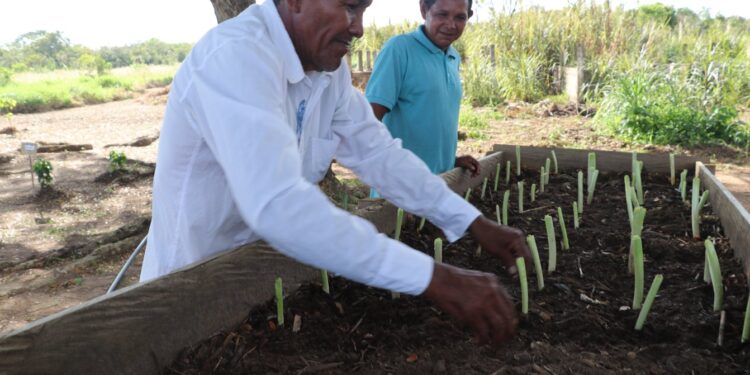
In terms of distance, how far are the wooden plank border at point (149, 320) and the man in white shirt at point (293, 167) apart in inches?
4.2

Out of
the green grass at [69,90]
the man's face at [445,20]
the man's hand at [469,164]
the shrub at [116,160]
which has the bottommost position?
the shrub at [116,160]

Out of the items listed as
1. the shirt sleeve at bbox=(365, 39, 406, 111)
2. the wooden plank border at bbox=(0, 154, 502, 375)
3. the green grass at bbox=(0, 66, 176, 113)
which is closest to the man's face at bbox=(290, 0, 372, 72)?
the wooden plank border at bbox=(0, 154, 502, 375)

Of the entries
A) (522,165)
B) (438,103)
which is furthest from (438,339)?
(522,165)

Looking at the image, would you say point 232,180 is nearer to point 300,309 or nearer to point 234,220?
point 234,220

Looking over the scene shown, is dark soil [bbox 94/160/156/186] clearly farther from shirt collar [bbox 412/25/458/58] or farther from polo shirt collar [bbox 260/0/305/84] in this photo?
polo shirt collar [bbox 260/0/305/84]

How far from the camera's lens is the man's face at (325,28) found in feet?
4.37

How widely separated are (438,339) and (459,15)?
198 centimetres

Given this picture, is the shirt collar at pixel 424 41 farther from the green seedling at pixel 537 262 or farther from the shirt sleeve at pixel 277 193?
the shirt sleeve at pixel 277 193

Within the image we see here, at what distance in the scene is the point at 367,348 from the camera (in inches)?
59.2

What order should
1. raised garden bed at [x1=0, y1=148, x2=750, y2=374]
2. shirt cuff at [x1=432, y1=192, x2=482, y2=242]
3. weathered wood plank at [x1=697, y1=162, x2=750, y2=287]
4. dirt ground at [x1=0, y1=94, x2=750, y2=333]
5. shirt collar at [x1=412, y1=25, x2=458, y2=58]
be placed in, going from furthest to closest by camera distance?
dirt ground at [x1=0, y1=94, x2=750, y2=333] < shirt collar at [x1=412, y1=25, x2=458, y2=58] < weathered wood plank at [x1=697, y1=162, x2=750, y2=287] < shirt cuff at [x1=432, y1=192, x2=482, y2=242] < raised garden bed at [x1=0, y1=148, x2=750, y2=374]

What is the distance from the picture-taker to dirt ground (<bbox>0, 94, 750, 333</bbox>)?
416 cm

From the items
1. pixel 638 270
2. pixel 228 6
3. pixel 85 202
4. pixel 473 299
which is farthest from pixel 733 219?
pixel 85 202

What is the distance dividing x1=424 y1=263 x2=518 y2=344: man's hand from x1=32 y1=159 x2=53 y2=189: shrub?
6.38 m

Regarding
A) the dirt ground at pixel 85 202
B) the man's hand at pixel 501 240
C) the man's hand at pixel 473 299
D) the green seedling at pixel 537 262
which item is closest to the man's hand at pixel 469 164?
the green seedling at pixel 537 262
